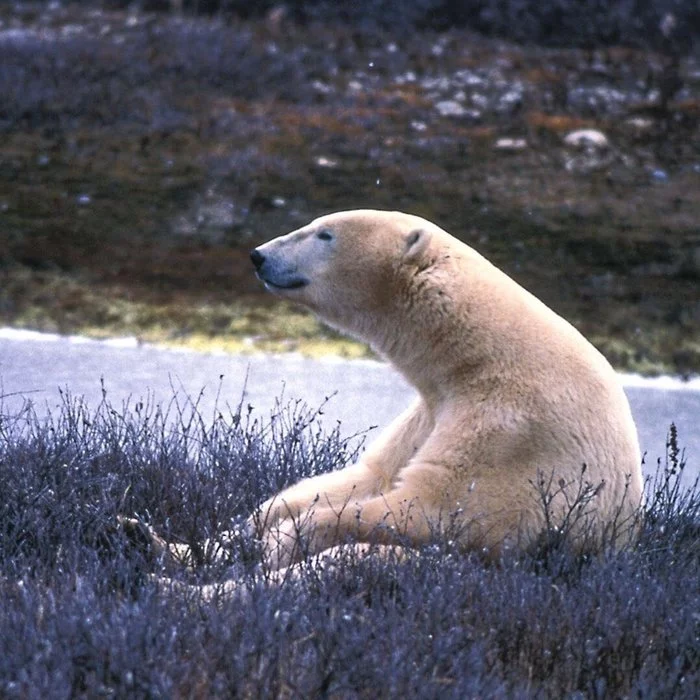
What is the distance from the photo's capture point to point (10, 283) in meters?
9.48

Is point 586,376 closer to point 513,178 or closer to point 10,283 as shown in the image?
point 10,283

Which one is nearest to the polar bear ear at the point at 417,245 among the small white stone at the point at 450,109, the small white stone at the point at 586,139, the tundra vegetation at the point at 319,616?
the tundra vegetation at the point at 319,616

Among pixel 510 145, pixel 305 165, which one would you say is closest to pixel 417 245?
pixel 305 165

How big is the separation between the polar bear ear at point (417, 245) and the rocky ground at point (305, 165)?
4351 mm

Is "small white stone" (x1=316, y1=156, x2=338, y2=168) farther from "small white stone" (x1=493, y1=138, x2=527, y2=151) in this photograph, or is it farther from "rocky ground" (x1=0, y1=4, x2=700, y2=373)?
"small white stone" (x1=493, y1=138, x2=527, y2=151)

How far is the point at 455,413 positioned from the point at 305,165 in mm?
9332

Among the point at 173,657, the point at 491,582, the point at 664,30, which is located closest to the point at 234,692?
the point at 173,657

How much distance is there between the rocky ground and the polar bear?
14.0 feet

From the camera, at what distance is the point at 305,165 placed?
12312mm

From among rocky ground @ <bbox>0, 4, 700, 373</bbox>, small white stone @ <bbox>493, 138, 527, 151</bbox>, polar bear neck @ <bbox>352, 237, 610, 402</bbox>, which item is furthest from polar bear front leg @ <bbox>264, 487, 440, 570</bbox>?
small white stone @ <bbox>493, 138, 527, 151</bbox>

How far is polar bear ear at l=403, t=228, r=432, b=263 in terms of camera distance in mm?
3490

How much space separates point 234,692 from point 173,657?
0.15 m

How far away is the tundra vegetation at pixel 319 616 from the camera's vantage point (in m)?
2.38

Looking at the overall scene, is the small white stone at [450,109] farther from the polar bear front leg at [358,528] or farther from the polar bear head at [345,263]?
the polar bear front leg at [358,528]
